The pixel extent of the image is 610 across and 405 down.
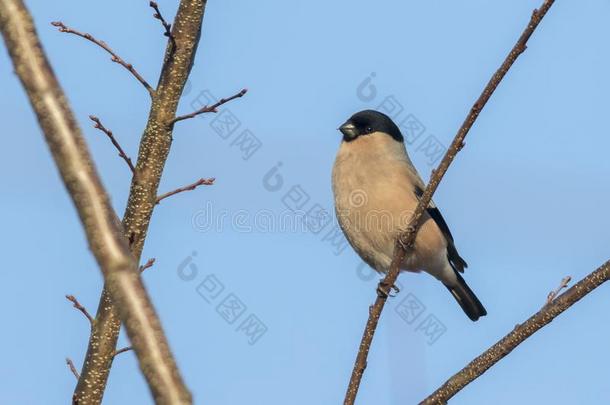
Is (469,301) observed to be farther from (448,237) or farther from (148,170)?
(148,170)

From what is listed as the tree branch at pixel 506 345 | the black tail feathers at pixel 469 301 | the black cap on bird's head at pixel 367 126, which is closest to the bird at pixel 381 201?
the black cap on bird's head at pixel 367 126

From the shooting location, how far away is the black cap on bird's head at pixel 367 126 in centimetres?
715

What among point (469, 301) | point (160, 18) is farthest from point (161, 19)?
point (469, 301)

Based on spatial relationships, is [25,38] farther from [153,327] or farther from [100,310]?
[100,310]

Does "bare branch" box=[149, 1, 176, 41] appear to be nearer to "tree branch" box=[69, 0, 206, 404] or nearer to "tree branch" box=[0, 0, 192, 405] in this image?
"tree branch" box=[69, 0, 206, 404]

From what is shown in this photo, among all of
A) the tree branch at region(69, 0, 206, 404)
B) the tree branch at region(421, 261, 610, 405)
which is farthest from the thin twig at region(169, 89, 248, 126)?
the tree branch at region(421, 261, 610, 405)

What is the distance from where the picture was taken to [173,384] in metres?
0.90

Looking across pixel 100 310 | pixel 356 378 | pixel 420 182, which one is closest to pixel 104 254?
pixel 356 378

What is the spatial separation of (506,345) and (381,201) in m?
3.21

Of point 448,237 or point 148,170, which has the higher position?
point 148,170

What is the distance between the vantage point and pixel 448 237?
22.7 ft

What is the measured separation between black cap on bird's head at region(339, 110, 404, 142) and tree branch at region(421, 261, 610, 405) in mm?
4079

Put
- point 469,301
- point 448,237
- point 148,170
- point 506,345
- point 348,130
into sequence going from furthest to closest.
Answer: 1. point 469,301
2. point 348,130
3. point 448,237
4. point 148,170
5. point 506,345

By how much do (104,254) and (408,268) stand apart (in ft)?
19.9
